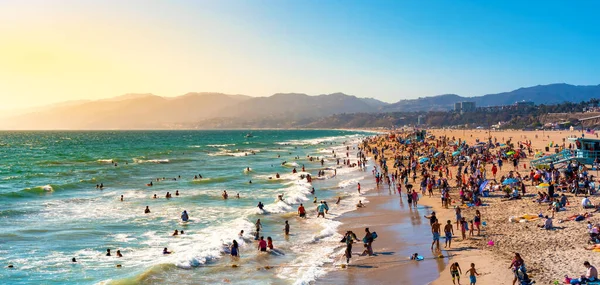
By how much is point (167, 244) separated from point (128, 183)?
911 inches

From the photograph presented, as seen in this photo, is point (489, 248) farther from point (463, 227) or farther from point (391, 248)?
point (391, 248)

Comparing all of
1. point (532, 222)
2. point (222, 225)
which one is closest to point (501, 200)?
point (532, 222)

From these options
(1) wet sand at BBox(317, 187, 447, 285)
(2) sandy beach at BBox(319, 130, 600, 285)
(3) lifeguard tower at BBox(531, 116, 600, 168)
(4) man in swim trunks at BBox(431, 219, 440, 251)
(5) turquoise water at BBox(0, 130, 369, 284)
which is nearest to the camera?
(2) sandy beach at BBox(319, 130, 600, 285)

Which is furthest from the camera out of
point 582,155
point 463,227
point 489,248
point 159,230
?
point 582,155

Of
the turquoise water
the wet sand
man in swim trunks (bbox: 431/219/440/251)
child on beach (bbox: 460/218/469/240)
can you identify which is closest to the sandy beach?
the wet sand

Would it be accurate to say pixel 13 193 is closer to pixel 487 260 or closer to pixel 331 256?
pixel 331 256

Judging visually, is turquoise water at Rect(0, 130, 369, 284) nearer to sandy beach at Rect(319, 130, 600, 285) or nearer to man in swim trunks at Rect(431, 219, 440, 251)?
sandy beach at Rect(319, 130, 600, 285)

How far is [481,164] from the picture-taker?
38781 mm

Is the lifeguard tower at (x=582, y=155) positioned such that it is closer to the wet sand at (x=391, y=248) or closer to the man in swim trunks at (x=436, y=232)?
the wet sand at (x=391, y=248)

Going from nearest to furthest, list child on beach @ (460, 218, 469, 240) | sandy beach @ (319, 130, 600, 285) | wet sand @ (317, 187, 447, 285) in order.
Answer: sandy beach @ (319, 130, 600, 285) < wet sand @ (317, 187, 447, 285) < child on beach @ (460, 218, 469, 240)

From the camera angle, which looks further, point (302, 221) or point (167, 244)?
point (302, 221)

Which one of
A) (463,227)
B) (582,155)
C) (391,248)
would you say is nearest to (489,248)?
(463,227)

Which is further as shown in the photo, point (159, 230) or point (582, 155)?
point (582, 155)

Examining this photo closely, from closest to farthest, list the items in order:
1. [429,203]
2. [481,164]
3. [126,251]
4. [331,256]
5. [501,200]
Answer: [331,256] < [126,251] < [501,200] < [429,203] < [481,164]
